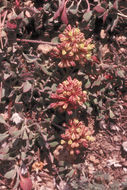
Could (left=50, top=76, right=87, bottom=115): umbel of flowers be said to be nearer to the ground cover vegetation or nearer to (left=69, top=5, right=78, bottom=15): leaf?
the ground cover vegetation

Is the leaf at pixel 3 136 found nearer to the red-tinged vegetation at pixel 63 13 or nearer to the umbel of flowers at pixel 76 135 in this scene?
the umbel of flowers at pixel 76 135

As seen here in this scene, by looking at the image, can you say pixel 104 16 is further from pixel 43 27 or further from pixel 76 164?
pixel 76 164

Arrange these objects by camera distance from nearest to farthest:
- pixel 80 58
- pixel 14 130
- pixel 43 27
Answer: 1. pixel 80 58
2. pixel 14 130
3. pixel 43 27

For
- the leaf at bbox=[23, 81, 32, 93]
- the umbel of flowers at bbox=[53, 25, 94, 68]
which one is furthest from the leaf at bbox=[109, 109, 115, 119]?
the leaf at bbox=[23, 81, 32, 93]

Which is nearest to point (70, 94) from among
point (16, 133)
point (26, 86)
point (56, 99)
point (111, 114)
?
point (56, 99)

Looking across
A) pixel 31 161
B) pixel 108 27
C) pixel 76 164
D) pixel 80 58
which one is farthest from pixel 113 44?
pixel 31 161

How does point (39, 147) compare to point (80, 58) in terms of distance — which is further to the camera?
point (39, 147)
